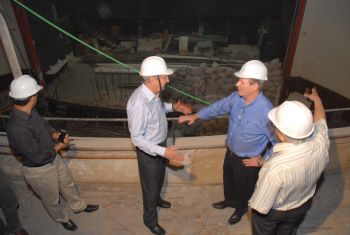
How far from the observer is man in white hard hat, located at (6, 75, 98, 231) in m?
2.45

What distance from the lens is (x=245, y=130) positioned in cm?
264

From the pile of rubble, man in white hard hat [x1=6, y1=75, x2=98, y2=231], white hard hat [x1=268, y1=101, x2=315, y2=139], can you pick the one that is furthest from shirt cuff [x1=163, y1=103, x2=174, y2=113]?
the pile of rubble

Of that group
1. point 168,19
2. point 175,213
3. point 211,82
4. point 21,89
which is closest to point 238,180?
point 175,213

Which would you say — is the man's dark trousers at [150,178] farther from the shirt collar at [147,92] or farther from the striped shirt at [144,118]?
the shirt collar at [147,92]

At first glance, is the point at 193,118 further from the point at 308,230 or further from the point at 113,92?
the point at 113,92

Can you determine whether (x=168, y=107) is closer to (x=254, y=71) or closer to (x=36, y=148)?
(x=254, y=71)

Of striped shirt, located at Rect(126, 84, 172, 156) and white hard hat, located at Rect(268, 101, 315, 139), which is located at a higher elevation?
white hard hat, located at Rect(268, 101, 315, 139)

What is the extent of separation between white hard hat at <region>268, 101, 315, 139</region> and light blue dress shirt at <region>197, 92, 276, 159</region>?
0.67 meters

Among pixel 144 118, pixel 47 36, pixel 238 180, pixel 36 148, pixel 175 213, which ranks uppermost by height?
pixel 144 118

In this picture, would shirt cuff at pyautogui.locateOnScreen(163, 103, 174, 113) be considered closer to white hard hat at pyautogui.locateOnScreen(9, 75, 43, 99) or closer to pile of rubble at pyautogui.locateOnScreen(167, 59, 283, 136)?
white hard hat at pyautogui.locateOnScreen(9, 75, 43, 99)

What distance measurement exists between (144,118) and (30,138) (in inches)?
42.1

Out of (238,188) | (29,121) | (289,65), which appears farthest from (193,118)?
(289,65)

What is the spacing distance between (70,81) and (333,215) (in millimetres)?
9156

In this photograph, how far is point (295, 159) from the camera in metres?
1.86
